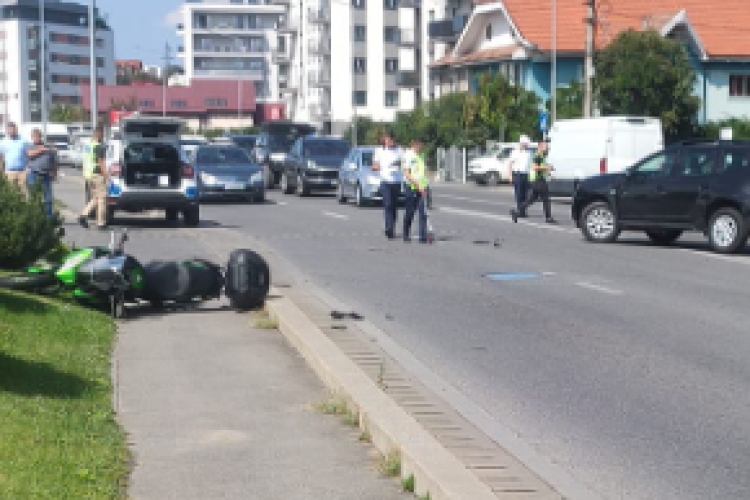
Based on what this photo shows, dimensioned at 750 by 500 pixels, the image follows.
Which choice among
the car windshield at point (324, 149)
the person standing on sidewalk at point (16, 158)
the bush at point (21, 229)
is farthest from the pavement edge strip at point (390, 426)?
the car windshield at point (324, 149)

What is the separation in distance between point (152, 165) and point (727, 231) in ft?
37.2

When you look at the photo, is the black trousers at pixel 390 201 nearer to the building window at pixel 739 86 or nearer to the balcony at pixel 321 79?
the building window at pixel 739 86

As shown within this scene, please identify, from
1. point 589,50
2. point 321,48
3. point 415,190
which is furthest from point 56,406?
point 321,48

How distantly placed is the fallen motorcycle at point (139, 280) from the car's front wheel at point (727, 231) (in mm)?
9868

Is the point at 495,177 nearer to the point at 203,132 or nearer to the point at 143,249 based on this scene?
the point at 143,249

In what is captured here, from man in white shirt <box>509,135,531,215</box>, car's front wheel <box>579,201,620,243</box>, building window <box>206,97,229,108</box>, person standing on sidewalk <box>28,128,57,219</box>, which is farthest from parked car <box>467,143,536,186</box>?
building window <box>206,97,229,108</box>

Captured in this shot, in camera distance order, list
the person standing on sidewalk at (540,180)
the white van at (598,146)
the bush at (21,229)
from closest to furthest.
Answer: the bush at (21,229), the person standing on sidewalk at (540,180), the white van at (598,146)

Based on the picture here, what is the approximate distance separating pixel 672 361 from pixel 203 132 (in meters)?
100

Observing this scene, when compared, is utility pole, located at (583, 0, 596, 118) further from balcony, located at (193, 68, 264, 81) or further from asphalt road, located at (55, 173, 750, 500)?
balcony, located at (193, 68, 264, 81)

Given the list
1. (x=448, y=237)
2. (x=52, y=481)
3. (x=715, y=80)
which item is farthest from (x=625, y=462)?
(x=715, y=80)

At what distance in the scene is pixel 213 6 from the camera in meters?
152

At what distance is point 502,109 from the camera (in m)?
57.4

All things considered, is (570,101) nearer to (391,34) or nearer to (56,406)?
(391,34)

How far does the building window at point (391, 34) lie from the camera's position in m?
101
